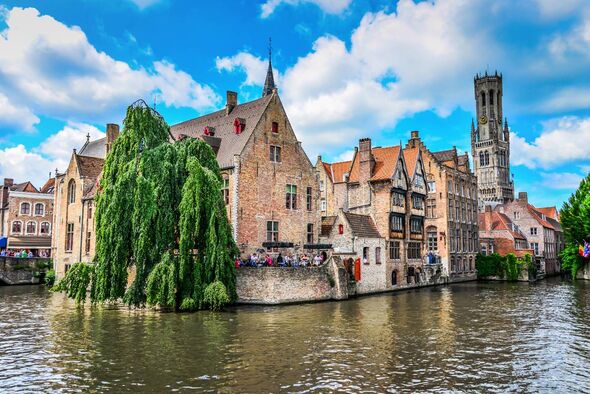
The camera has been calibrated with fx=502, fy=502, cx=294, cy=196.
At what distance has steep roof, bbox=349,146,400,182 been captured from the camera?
43106mm

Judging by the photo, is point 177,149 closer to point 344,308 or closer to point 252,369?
point 344,308

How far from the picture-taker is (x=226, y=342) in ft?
61.0

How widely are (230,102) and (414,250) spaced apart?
21261 mm

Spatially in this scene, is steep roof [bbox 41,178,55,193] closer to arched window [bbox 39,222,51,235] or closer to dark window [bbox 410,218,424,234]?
arched window [bbox 39,222,51,235]

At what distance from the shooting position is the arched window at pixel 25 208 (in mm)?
55419

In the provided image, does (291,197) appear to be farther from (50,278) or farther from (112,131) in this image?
(50,278)

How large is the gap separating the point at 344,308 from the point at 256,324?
7.99 metres

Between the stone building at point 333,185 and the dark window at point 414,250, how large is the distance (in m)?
7.04

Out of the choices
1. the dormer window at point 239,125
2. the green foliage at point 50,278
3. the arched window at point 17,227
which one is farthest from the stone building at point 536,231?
the arched window at point 17,227

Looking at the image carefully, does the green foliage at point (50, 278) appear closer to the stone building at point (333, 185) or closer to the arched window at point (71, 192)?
the arched window at point (71, 192)

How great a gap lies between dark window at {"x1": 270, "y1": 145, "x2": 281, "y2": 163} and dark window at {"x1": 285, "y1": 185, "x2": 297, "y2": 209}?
2.33 meters

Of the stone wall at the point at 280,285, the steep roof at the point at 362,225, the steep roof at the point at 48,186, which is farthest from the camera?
the steep roof at the point at 48,186

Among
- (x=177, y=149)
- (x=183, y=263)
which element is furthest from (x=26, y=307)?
(x=177, y=149)

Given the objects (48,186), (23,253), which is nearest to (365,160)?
(23,253)
